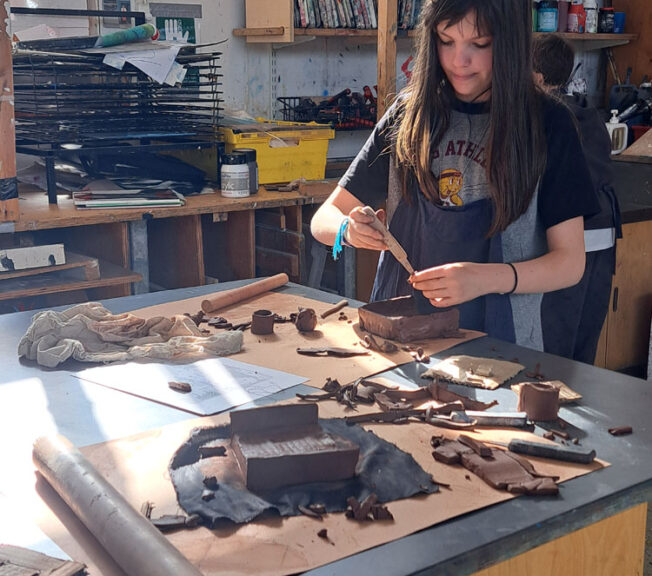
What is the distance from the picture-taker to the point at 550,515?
1.01 meters

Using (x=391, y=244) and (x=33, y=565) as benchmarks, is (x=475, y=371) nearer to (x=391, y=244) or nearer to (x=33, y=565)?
(x=391, y=244)

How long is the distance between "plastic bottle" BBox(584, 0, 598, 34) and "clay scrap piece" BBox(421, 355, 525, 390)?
409 centimetres

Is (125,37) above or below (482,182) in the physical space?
above

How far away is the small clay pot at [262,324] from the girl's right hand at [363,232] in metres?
0.25

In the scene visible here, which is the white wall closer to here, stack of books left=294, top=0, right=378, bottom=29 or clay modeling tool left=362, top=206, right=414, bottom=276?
stack of books left=294, top=0, right=378, bottom=29

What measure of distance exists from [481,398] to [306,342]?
1.39 ft

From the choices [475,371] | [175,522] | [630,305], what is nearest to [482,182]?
[475,371]

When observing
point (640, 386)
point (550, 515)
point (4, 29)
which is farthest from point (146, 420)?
point (4, 29)

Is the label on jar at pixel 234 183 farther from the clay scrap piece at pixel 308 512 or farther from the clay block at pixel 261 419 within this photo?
the clay scrap piece at pixel 308 512

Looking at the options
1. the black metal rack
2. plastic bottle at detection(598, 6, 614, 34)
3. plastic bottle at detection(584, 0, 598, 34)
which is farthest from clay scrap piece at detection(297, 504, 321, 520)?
plastic bottle at detection(598, 6, 614, 34)

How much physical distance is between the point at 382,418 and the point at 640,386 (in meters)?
0.47

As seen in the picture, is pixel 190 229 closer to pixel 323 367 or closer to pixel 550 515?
pixel 323 367

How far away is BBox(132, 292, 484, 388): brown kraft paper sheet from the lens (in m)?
1.53

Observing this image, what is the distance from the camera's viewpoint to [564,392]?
1.39 meters
